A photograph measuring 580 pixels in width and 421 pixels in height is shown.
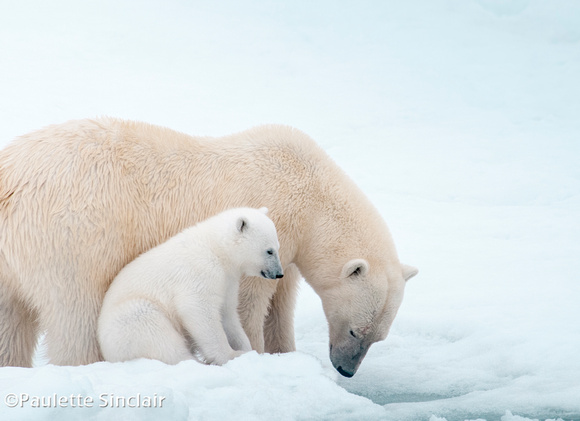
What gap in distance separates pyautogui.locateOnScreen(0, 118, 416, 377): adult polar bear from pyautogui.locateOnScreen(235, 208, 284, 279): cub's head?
422mm

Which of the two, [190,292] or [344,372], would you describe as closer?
[190,292]

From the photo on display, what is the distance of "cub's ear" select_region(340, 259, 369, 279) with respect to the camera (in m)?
4.50

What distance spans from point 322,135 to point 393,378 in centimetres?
1065

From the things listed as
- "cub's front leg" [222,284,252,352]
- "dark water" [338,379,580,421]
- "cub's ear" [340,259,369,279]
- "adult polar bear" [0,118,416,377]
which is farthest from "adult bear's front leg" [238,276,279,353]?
"dark water" [338,379,580,421]

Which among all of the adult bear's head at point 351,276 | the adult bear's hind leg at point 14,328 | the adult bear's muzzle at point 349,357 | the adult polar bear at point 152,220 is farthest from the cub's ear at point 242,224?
the adult bear's hind leg at point 14,328

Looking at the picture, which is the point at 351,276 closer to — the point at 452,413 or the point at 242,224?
the point at 242,224

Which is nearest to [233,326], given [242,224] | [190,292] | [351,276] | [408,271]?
[190,292]

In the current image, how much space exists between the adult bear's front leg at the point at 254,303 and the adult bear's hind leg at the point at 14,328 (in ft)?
4.17

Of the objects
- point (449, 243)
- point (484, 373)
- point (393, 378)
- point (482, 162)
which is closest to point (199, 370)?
point (393, 378)

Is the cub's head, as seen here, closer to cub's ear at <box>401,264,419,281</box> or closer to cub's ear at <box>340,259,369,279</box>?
cub's ear at <box>340,259,369,279</box>

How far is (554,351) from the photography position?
4863mm

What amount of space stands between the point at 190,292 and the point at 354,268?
1103mm

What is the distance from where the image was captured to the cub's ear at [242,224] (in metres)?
4.09

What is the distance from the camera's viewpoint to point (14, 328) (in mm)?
4410
